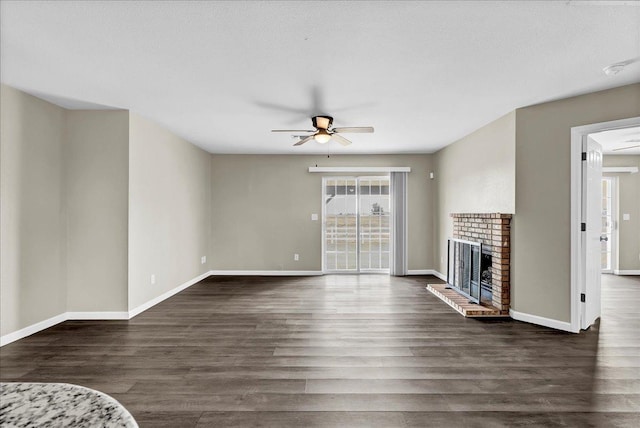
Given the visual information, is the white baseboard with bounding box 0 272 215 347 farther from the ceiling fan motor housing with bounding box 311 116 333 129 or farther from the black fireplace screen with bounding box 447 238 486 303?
the black fireplace screen with bounding box 447 238 486 303

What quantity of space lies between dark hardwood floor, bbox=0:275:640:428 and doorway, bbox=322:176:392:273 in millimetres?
2449

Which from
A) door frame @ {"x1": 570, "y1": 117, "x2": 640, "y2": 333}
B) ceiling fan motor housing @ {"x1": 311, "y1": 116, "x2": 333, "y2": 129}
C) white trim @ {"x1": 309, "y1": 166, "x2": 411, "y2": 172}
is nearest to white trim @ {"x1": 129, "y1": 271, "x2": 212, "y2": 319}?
white trim @ {"x1": 309, "y1": 166, "x2": 411, "y2": 172}

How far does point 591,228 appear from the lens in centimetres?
352

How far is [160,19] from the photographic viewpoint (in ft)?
6.92

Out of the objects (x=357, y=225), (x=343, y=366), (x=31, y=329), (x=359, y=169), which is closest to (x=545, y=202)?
(x=343, y=366)

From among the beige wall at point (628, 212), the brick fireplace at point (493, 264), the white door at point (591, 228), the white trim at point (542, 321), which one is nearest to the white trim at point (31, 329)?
the brick fireplace at point (493, 264)

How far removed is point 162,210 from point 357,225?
147 inches

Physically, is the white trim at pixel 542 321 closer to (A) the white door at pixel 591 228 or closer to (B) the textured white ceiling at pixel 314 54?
(A) the white door at pixel 591 228

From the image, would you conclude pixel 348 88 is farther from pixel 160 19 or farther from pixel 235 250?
pixel 235 250

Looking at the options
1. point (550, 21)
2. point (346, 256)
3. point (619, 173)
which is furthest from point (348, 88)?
point (619, 173)

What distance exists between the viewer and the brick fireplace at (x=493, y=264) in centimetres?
396

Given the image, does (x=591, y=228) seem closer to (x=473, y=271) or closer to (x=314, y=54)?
(x=473, y=271)

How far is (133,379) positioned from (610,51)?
4.45 meters

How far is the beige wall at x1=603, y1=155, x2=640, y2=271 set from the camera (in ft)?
21.9
